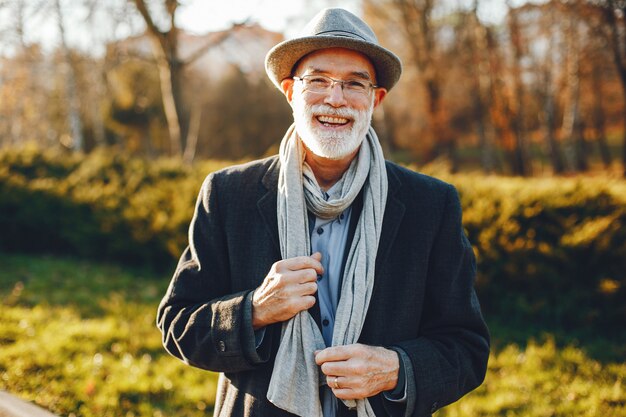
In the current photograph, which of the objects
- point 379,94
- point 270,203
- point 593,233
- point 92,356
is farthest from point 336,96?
point 593,233

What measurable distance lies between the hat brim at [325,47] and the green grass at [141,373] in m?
2.68

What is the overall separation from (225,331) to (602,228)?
188 inches

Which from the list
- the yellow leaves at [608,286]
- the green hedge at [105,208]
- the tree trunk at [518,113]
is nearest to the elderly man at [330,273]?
the yellow leaves at [608,286]

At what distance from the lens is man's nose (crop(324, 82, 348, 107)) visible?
190 centimetres

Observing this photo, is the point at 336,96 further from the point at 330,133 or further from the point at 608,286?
the point at 608,286

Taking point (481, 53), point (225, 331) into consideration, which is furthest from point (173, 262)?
point (481, 53)

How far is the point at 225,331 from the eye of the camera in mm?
1766

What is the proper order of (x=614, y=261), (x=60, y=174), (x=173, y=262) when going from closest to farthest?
(x=614, y=261)
(x=173, y=262)
(x=60, y=174)

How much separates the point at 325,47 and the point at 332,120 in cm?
27

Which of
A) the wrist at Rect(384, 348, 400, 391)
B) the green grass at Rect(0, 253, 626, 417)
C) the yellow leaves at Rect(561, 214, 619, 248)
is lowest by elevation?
the green grass at Rect(0, 253, 626, 417)

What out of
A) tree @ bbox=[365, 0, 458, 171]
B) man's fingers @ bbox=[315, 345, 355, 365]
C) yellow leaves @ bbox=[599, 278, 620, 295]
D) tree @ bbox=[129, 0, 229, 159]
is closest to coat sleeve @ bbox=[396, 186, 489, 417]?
man's fingers @ bbox=[315, 345, 355, 365]

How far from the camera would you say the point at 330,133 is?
6.30 ft

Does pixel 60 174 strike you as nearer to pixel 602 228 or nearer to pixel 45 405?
pixel 45 405

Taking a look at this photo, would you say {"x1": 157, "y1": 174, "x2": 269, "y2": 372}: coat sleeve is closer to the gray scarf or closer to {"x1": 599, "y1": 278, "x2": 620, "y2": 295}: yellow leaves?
the gray scarf
